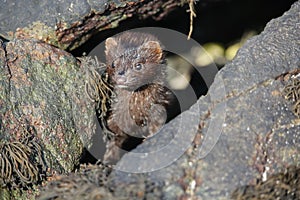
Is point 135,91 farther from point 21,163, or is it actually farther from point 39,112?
point 21,163

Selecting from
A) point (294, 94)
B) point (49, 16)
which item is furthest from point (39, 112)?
point (294, 94)

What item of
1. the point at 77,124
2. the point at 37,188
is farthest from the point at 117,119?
the point at 37,188

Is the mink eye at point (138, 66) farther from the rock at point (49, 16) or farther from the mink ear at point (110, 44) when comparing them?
the rock at point (49, 16)

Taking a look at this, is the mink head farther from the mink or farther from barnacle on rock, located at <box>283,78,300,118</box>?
barnacle on rock, located at <box>283,78,300,118</box>

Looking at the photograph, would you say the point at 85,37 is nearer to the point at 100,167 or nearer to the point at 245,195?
the point at 100,167

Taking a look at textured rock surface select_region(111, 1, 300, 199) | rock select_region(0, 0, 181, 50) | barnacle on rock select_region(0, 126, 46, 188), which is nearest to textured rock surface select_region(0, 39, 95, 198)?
barnacle on rock select_region(0, 126, 46, 188)

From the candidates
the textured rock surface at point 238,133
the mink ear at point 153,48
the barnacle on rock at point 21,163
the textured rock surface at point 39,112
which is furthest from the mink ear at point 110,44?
the textured rock surface at point 238,133
